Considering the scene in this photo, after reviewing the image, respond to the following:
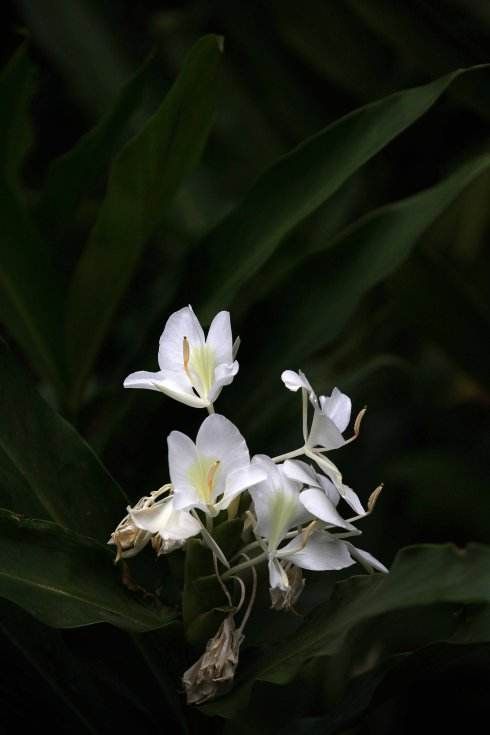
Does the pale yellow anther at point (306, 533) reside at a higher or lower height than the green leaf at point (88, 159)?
lower

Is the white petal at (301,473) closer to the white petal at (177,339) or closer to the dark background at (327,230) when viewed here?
the white petal at (177,339)

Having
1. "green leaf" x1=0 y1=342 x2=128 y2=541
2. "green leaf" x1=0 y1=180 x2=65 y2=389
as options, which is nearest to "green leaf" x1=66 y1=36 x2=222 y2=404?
"green leaf" x1=0 y1=180 x2=65 y2=389

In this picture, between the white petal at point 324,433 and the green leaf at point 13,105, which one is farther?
the green leaf at point 13,105

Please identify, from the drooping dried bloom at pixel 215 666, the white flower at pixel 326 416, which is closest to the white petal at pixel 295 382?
the white flower at pixel 326 416

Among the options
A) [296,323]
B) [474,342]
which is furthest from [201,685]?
[474,342]

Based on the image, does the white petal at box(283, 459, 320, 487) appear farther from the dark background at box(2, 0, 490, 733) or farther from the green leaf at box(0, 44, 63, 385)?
the green leaf at box(0, 44, 63, 385)

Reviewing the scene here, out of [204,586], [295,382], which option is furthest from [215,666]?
[295,382]

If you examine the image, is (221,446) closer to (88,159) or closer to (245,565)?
(245,565)
